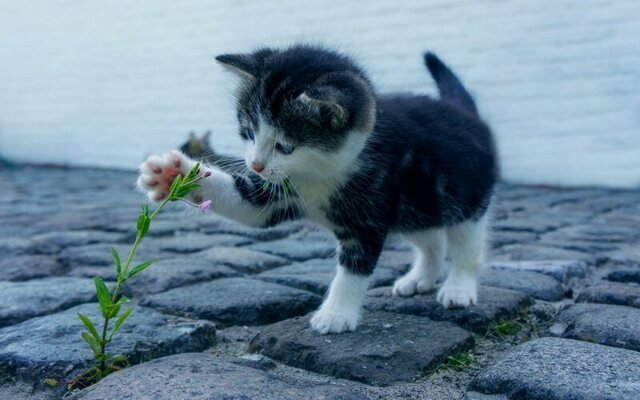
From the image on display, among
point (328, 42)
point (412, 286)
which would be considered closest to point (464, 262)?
point (412, 286)

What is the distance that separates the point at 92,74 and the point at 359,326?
8.85 metres

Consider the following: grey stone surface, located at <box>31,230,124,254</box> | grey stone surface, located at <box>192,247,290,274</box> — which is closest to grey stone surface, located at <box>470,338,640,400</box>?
grey stone surface, located at <box>192,247,290,274</box>

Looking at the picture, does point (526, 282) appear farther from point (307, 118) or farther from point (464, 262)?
point (307, 118)

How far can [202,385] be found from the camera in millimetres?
1469

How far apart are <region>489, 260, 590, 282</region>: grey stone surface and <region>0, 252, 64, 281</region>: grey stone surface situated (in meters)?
1.91

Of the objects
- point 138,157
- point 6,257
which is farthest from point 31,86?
point 6,257

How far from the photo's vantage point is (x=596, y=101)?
6.63 metres

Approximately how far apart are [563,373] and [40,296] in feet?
5.54

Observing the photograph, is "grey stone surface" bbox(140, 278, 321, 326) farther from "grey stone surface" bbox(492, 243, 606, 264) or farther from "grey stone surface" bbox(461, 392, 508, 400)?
"grey stone surface" bbox(492, 243, 606, 264)

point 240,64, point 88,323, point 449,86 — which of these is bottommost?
point 88,323

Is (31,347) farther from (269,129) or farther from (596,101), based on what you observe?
(596,101)

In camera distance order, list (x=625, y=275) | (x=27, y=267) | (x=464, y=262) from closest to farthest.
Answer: (x=464, y=262)
(x=625, y=275)
(x=27, y=267)

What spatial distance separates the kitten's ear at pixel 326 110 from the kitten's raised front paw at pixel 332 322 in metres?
0.56

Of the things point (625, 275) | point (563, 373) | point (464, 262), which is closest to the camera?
point (563, 373)
